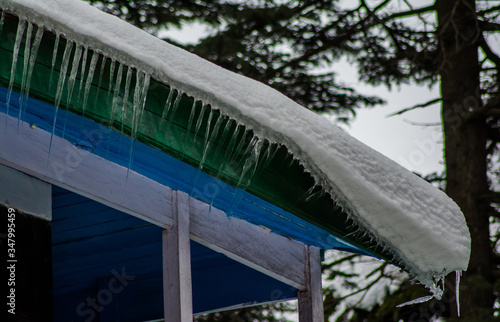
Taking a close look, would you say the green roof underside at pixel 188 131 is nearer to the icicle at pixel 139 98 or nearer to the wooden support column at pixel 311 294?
the icicle at pixel 139 98

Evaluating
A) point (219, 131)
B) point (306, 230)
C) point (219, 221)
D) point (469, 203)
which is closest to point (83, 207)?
point (219, 221)

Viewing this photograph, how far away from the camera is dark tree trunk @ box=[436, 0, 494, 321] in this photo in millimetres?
8961

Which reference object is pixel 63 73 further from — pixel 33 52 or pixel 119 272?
pixel 119 272

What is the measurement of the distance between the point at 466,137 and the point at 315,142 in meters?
7.75

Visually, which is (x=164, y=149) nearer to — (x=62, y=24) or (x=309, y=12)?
(x=62, y=24)

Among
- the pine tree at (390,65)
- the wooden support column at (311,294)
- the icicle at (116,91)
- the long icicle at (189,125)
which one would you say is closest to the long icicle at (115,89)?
the icicle at (116,91)

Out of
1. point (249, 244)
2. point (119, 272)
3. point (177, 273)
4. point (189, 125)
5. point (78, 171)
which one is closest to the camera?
point (189, 125)

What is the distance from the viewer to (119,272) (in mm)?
4273

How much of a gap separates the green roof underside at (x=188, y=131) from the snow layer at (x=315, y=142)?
67 millimetres

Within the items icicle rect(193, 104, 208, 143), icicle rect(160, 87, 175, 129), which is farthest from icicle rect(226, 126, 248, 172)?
icicle rect(160, 87, 175, 129)

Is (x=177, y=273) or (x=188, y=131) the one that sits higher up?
(x=188, y=131)

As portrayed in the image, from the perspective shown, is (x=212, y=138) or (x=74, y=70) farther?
(x=212, y=138)

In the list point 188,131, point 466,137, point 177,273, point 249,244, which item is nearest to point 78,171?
point 177,273

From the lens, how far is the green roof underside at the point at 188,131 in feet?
6.63
